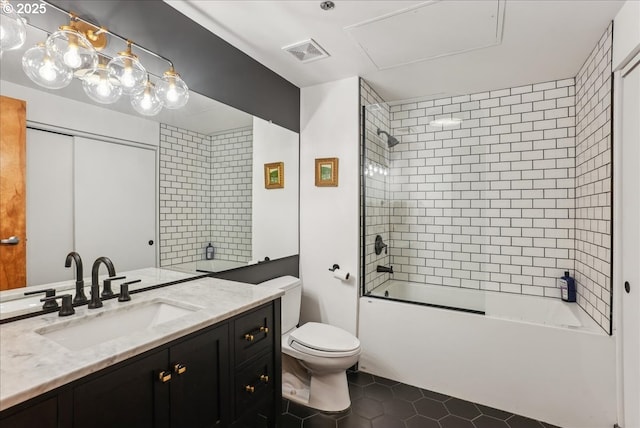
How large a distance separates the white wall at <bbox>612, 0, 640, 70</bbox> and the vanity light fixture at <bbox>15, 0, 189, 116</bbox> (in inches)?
93.2

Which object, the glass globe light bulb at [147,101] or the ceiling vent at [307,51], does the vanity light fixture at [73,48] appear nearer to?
the glass globe light bulb at [147,101]

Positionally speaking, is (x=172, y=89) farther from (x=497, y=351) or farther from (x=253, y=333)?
(x=497, y=351)

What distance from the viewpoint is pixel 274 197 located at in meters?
2.62

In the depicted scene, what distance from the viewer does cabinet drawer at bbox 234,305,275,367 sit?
142cm

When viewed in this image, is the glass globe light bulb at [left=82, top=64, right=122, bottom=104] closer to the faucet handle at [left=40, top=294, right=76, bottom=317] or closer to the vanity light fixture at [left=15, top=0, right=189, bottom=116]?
the vanity light fixture at [left=15, top=0, right=189, bottom=116]

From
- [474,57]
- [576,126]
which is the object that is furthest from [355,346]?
[576,126]

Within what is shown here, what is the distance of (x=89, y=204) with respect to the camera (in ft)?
4.71

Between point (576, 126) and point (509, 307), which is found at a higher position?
point (576, 126)

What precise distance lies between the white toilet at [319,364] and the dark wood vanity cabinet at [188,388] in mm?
340

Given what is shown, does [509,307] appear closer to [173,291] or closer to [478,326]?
[478,326]

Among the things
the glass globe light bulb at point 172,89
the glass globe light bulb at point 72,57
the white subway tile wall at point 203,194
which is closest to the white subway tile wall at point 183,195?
the white subway tile wall at point 203,194

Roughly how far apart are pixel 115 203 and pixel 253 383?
3.68 ft

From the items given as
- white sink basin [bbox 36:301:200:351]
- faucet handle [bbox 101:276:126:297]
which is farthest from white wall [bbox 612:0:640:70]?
faucet handle [bbox 101:276:126:297]

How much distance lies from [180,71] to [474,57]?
6.61ft
